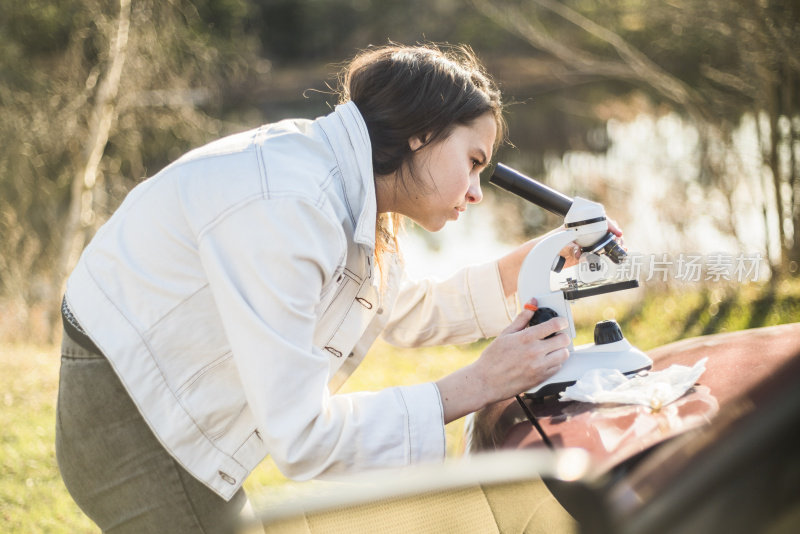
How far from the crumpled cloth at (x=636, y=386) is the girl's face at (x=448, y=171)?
548 millimetres

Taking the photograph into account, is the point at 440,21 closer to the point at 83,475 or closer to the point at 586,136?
the point at 586,136

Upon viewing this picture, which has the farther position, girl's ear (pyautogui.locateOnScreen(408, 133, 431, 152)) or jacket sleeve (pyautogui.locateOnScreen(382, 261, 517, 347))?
jacket sleeve (pyautogui.locateOnScreen(382, 261, 517, 347))

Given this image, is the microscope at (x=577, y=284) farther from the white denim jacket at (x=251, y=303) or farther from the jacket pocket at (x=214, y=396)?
the jacket pocket at (x=214, y=396)

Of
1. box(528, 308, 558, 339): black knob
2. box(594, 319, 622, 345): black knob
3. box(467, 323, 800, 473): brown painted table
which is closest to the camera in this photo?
box(467, 323, 800, 473): brown painted table

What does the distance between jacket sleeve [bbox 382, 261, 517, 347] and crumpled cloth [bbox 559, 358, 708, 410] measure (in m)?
0.55

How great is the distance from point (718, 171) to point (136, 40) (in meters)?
5.71

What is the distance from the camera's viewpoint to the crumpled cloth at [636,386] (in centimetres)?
160

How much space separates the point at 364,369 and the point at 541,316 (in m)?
3.78

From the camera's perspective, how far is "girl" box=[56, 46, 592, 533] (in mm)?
1491

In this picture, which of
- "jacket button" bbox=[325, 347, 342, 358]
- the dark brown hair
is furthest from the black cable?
the dark brown hair

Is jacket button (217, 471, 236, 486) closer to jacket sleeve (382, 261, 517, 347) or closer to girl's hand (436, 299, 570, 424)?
girl's hand (436, 299, 570, 424)

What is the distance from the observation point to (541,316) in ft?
5.95

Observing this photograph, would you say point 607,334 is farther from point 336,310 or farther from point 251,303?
point 251,303

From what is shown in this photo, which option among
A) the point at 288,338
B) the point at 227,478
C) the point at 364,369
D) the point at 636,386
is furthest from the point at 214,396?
the point at 364,369
